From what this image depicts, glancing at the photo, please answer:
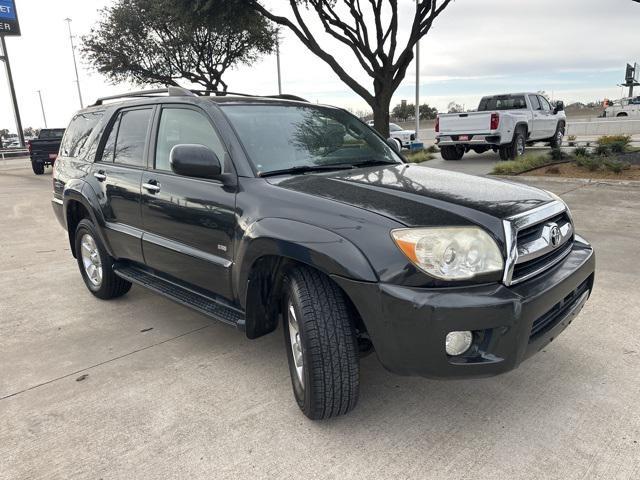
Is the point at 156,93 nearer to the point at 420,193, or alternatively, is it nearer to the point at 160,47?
the point at 420,193

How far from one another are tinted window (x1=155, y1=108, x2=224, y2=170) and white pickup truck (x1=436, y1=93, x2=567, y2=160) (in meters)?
11.2

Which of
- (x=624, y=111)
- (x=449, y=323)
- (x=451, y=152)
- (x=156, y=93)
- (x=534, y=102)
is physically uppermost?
(x=156, y=93)

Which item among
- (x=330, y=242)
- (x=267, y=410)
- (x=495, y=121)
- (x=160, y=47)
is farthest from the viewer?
(x=160, y=47)

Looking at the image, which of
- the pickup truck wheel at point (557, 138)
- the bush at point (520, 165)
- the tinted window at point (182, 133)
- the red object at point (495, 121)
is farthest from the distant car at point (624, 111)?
the tinted window at point (182, 133)

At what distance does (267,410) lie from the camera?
2727mm

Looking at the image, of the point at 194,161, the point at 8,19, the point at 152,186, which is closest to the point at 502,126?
the point at 152,186

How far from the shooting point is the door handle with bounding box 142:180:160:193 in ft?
11.2

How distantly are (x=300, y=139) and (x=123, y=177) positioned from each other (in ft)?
4.84

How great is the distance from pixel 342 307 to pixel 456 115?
12713 millimetres

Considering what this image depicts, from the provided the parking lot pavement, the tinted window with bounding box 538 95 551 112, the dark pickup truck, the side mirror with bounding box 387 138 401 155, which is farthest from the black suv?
the dark pickup truck

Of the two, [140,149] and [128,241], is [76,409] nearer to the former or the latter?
[128,241]

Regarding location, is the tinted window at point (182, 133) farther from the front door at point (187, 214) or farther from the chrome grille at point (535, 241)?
the chrome grille at point (535, 241)

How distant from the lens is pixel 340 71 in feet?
50.2

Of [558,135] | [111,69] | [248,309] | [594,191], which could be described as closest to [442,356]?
[248,309]
